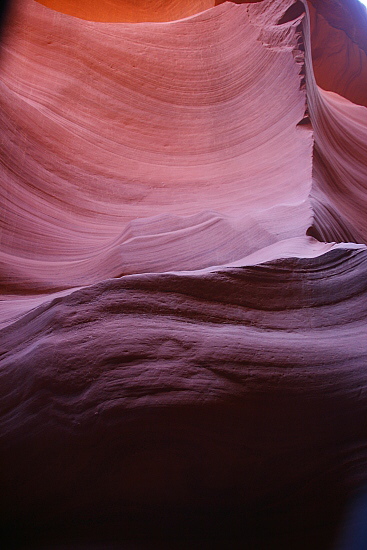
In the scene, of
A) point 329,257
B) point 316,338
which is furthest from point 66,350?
point 329,257

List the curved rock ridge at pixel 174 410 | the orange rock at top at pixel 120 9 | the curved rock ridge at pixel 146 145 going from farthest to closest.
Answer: the orange rock at top at pixel 120 9, the curved rock ridge at pixel 146 145, the curved rock ridge at pixel 174 410

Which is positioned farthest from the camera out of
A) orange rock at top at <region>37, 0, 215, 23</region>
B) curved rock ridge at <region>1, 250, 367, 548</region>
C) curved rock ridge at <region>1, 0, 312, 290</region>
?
orange rock at top at <region>37, 0, 215, 23</region>

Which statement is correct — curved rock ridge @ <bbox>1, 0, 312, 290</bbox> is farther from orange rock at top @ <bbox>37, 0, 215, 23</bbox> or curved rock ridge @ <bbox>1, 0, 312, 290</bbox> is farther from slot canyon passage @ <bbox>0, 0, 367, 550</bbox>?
orange rock at top @ <bbox>37, 0, 215, 23</bbox>

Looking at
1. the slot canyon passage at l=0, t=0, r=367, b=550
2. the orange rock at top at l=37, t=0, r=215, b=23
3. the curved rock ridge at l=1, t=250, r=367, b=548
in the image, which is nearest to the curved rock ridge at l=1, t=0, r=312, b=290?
the slot canyon passage at l=0, t=0, r=367, b=550

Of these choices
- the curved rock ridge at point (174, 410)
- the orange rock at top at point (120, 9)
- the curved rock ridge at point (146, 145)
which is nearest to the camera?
the curved rock ridge at point (174, 410)

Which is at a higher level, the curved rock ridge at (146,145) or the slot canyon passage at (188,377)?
the curved rock ridge at (146,145)

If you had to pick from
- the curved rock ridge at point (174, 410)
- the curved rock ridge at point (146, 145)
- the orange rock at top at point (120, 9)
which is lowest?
the curved rock ridge at point (174, 410)

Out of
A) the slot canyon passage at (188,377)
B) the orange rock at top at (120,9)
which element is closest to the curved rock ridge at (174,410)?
the slot canyon passage at (188,377)

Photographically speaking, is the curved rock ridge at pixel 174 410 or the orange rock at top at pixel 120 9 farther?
the orange rock at top at pixel 120 9

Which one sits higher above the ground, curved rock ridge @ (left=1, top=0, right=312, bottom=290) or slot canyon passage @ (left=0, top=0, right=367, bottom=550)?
curved rock ridge @ (left=1, top=0, right=312, bottom=290)

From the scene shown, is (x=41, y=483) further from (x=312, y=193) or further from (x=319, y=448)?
(x=312, y=193)

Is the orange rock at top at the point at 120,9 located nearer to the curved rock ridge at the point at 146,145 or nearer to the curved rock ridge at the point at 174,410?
the curved rock ridge at the point at 146,145

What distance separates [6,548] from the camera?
60.9 inches

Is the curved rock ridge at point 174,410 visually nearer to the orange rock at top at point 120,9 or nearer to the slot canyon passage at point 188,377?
the slot canyon passage at point 188,377
